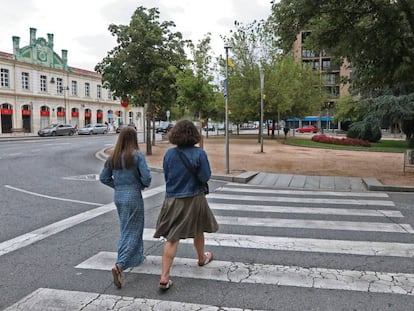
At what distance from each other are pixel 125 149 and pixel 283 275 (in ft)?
7.18

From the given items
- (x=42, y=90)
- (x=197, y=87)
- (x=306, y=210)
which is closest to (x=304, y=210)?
(x=306, y=210)

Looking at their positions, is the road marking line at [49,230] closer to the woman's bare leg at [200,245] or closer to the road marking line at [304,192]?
the woman's bare leg at [200,245]

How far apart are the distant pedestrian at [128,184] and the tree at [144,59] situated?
14236 millimetres

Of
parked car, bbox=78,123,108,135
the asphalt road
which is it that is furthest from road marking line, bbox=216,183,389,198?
parked car, bbox=78,123,108,135

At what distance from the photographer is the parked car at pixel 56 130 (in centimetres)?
4508

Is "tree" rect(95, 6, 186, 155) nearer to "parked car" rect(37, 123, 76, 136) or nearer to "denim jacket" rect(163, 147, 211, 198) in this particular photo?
"denim jacket" rect(163, 147, 211, 198)

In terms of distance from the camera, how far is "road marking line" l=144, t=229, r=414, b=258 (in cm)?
506

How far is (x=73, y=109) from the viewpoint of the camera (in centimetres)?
5966

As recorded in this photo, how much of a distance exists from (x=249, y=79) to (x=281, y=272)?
27.4 meters

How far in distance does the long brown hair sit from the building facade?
4045 centimetres

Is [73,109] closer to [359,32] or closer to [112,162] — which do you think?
[359,32]

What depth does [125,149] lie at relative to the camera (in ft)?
13.3

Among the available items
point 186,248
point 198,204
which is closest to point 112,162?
point 198,204

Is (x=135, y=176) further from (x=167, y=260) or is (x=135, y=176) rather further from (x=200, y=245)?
(x=200, y=245)
